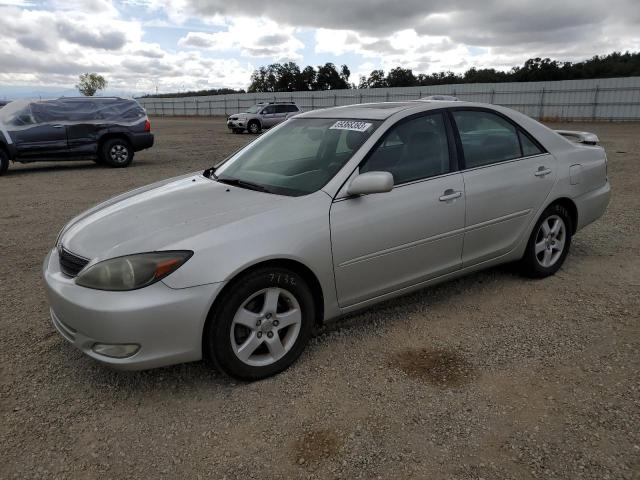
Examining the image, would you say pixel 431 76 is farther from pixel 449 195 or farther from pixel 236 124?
pixel 449 195

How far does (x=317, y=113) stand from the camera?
4.15m

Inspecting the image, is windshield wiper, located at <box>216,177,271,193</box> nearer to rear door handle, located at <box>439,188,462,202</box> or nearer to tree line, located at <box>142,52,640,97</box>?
rear door handle, located at <box>439,188,462,202</box>

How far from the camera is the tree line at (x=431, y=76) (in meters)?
56.1

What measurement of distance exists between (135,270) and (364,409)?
1.42m

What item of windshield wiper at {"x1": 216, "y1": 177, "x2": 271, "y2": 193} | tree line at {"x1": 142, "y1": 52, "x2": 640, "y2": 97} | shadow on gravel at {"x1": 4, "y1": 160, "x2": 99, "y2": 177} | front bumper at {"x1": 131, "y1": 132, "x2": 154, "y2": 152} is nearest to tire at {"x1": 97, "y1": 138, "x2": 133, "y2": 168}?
front bumper at {"x1": 131, "y1": 132, "x2": 154, "y2": 152}

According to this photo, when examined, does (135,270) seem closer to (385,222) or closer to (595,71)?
(385,222)

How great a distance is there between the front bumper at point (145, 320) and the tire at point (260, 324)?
0.30 ft

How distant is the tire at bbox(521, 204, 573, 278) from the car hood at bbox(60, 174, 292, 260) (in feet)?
7.74

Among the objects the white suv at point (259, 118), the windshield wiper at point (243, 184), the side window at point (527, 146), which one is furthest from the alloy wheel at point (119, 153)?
the white suv at point (259, 118)

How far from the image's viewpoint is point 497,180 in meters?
3.87

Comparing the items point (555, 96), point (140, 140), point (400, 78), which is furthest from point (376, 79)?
point (140, 140)

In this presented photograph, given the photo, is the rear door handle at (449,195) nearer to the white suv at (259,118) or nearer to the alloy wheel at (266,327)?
the alloy wheel at (266,327)

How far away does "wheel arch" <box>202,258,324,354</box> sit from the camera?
8.86 feet

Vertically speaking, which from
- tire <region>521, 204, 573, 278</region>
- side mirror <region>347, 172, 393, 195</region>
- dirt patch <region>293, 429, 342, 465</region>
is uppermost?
side mirror <region>347, 172, 393, 195</region>
